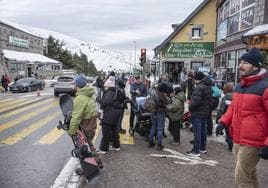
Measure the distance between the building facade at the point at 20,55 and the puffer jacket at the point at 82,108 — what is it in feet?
135

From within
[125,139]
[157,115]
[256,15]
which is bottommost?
[125,139]

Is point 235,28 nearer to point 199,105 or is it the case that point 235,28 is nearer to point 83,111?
point 199,105

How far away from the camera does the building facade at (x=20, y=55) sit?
46.6 meters

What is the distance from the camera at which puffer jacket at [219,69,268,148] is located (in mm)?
3695

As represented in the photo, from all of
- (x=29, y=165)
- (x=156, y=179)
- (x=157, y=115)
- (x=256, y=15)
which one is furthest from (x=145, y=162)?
(x=256, y=15)

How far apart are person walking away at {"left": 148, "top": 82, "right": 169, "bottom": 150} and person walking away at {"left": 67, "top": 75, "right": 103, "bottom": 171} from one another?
85.0 inches

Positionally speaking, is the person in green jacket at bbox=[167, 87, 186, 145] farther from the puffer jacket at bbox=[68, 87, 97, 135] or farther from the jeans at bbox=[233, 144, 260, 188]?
the jeans at bbox=[233, 144, 260, 188]

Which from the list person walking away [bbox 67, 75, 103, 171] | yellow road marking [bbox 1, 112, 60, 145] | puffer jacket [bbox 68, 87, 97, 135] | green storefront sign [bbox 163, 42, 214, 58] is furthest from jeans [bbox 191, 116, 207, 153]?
green storefront sign [bbox 163, 42, 214, 58]

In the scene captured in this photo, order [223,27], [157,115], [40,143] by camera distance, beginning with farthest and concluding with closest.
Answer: [223,27], [40,143], [157,115]

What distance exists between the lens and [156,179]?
17.9 feet

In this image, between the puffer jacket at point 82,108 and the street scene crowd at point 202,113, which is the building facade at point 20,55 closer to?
the street scene crowd at point 202,113

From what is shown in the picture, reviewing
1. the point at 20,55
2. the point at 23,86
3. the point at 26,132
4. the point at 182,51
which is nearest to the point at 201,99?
the point at 26,132

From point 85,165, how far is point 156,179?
1192mm

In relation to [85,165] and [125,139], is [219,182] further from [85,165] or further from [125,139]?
[125,139]
